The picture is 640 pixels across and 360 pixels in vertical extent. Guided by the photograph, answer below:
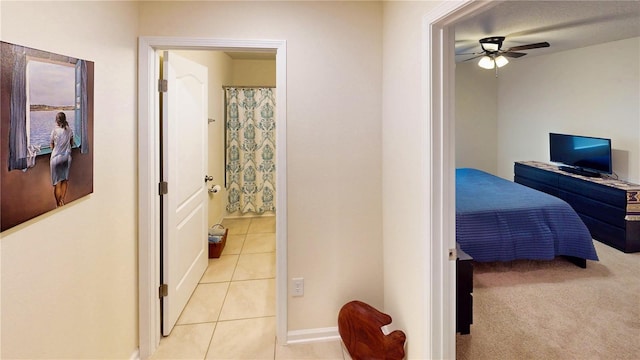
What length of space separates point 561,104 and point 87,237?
19.7 ft

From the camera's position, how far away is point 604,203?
3.75 metres

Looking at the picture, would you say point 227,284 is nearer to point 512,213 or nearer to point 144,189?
point 144,189

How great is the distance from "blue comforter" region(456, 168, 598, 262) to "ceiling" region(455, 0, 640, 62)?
1.73 meters

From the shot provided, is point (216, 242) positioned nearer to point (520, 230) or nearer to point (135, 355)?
point (135, 355)

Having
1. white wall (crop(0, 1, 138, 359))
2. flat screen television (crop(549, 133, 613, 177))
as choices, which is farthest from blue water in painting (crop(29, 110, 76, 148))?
flat screen television (crop(549, 133, 613, 177))

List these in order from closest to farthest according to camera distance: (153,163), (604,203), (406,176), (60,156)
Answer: (60,156)
(406,176)
(153,163)
(604,203)

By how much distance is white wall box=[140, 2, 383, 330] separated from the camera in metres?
1.94

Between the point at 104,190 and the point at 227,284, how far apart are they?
158 centimetres

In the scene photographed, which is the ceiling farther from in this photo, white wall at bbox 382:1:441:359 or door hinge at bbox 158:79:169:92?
door hinge at bbox 158:79:169:92

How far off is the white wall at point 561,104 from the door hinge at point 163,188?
17.1 ft

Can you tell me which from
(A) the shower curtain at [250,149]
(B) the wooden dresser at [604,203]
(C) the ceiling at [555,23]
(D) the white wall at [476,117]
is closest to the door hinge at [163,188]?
(C) the ceiling at [555,23]

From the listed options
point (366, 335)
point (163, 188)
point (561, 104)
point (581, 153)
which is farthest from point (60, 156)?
point (561, 104)

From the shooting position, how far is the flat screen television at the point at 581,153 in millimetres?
4078

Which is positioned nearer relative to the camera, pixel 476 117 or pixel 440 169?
pixel 440 169
